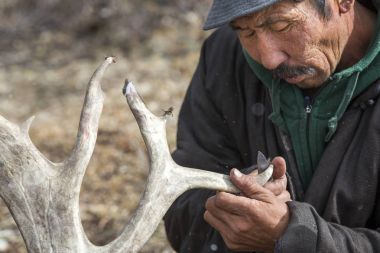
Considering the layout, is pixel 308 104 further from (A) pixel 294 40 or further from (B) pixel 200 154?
(B) pixel 200 154

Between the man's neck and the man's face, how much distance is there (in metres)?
0.05

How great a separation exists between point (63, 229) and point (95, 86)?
414 millimetres

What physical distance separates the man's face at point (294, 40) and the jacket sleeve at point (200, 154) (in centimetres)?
46

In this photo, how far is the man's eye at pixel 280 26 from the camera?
98.9 inches

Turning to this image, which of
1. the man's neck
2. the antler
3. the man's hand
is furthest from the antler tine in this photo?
the man's neck

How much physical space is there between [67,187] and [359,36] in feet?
3.59

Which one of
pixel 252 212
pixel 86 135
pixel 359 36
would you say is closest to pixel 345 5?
pixel 359 36

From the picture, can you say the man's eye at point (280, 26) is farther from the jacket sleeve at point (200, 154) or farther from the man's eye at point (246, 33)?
the jacket sleeve at point (200, 154)

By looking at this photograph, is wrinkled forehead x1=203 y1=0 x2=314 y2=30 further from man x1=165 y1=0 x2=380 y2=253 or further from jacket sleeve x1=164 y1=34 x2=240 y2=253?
jacket sleeve x1=164 y1=34 x2=240 y2=253

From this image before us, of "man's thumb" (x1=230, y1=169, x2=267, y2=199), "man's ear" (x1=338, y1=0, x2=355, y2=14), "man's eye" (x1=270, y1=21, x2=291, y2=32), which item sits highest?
"man's ear" (x1=338, y1=0, x2=355, y2=14)

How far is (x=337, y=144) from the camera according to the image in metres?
2.69

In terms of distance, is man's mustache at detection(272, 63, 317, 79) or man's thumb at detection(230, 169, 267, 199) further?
man's mustache at detection(272, 63, 317, 79)

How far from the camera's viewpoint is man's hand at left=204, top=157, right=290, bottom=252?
2.44 m

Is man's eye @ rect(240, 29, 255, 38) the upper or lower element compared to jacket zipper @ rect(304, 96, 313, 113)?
upper
